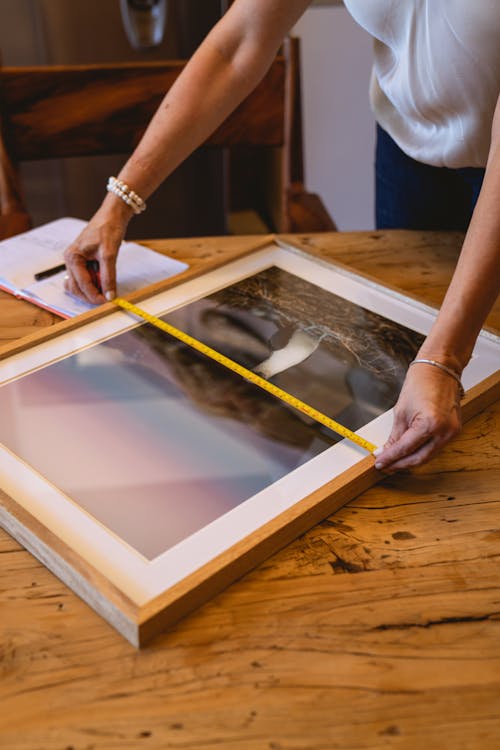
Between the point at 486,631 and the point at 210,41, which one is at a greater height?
the point at 210,41

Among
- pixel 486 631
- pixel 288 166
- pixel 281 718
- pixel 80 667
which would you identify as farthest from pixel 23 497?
pixel 288 166

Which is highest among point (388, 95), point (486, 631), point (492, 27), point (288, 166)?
point (492, 27)

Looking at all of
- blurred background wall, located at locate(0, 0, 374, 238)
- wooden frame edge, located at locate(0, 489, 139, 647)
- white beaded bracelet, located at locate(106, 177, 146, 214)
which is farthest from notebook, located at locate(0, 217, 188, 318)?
blurred background wall, located at locate(0, 0, 374, 238)

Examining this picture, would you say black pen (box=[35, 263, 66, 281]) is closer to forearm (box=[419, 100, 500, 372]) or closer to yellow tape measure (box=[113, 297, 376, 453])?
yellow tape measure (box=[113, 297, 376, 453])

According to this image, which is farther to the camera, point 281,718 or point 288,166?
point 288,166

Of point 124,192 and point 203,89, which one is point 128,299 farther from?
point 203,89

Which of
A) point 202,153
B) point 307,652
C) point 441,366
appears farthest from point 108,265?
point 202,153

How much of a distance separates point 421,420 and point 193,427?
0.26 meters

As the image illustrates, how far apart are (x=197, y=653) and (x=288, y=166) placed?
3.98 ft

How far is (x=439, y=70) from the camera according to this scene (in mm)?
1144

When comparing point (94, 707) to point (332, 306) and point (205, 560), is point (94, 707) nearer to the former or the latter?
point (205, 560)

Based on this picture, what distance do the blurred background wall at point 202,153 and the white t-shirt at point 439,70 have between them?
1.50m

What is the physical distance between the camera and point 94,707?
68cm

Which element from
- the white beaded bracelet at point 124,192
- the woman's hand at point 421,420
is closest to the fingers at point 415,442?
the woman's hand at point 421,420
